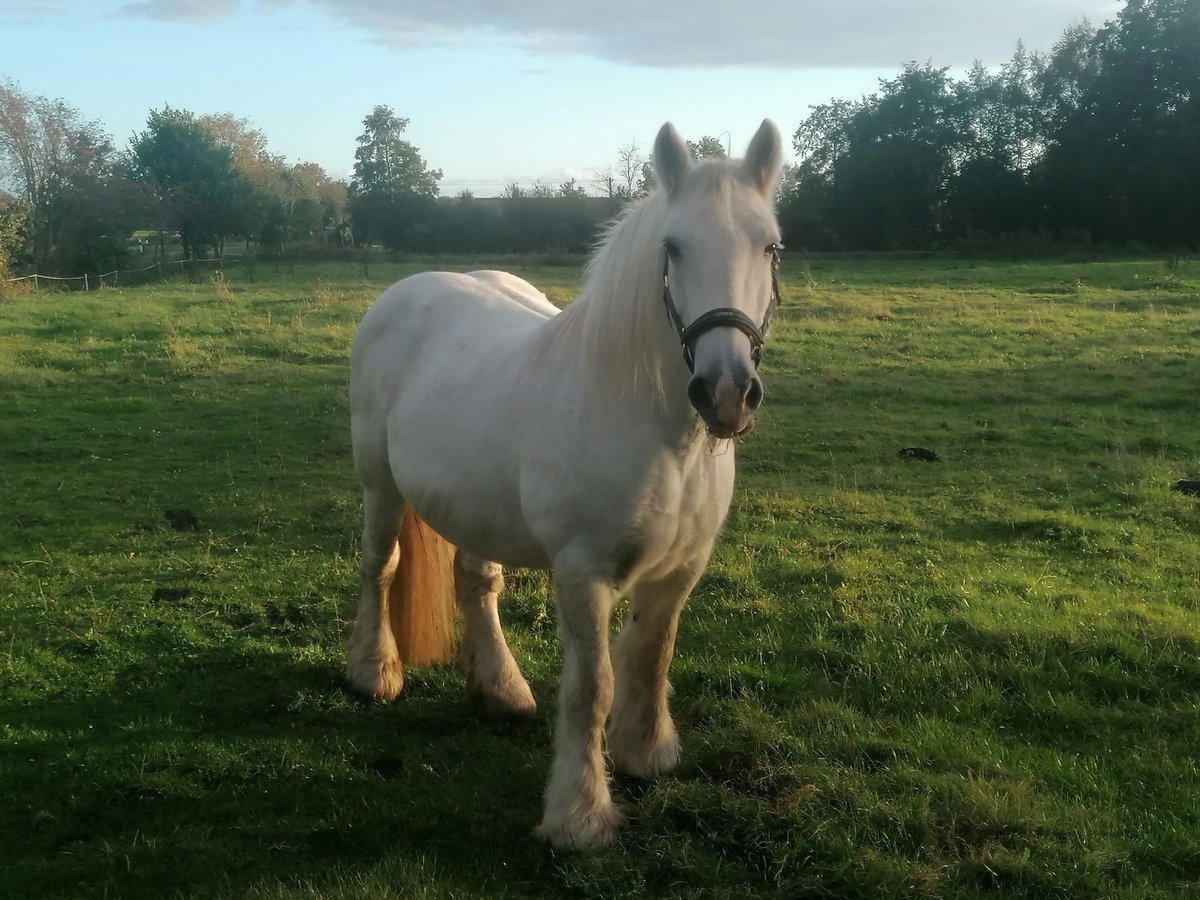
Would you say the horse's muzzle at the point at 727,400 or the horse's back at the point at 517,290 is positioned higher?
the horse's back at the point at 517,290

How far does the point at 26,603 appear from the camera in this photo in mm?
Answer: 5215

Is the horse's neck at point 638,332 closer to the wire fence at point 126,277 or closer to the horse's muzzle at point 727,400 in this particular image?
the horse's muzzle at point 727,400

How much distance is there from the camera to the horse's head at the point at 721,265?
2.52m

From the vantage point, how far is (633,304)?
119 inches

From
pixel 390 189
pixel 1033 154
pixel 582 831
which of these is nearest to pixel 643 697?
pixel 582 831

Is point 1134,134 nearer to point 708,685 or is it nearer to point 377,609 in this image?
point 708,685

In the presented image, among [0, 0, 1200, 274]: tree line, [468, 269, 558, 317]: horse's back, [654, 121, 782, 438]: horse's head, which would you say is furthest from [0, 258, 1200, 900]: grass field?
[0, 0, 1200, 274]: tree line

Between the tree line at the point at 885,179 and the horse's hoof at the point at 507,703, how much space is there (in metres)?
29.0

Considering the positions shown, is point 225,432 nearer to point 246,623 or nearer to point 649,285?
point 246,623

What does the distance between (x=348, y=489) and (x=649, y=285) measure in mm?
5105

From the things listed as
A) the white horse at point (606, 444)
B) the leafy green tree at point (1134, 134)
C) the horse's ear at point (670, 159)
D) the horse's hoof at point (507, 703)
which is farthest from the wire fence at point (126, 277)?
the leafy green tree at point (1134, 134)

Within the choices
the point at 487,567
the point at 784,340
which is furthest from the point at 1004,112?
the point at 487,567

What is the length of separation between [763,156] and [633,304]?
61cm

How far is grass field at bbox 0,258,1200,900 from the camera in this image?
3082 mm
